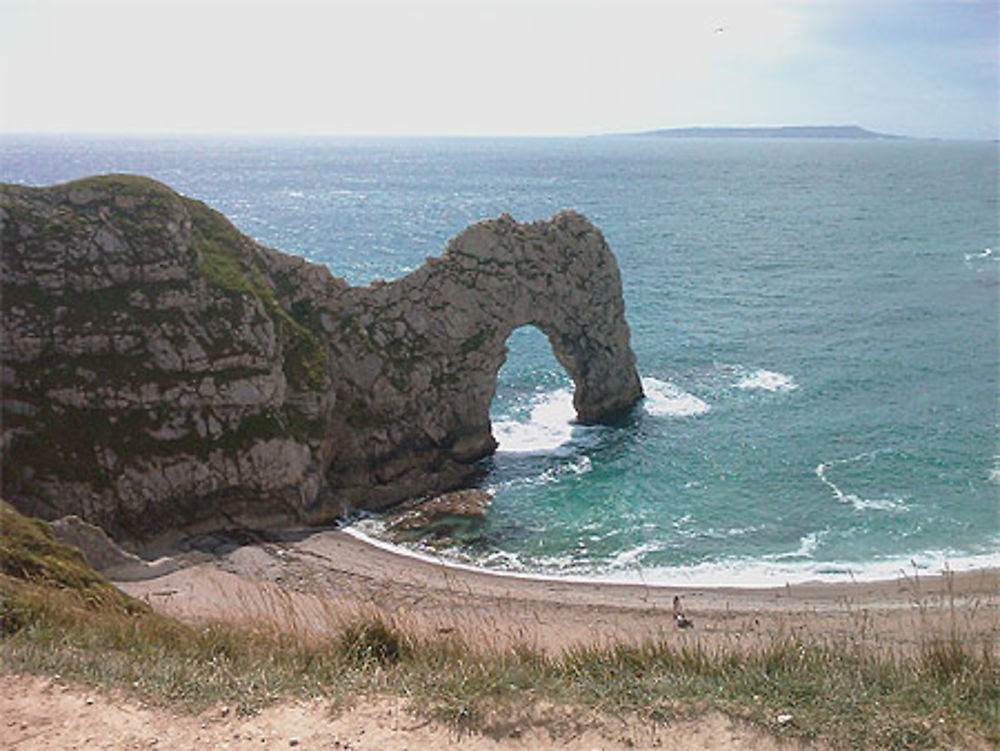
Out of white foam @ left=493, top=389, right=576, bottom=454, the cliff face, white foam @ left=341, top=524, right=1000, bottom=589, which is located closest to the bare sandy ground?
white foam @ left=341, top=524, right=1000, bottom=589

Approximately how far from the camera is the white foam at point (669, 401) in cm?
5144

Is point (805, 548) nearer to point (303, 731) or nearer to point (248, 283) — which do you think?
point (248, 283)

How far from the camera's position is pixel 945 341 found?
2483 inches

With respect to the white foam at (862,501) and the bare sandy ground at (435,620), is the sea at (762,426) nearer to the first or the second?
the white foam at (862,501)

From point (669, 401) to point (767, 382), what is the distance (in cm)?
814

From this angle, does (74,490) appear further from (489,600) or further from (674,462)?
(674,462)

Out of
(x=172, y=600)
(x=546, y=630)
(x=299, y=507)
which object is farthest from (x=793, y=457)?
(x=172, y=600)

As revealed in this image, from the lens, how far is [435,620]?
14.0m

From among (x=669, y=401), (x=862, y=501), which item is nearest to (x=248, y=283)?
(x=669, y=401)

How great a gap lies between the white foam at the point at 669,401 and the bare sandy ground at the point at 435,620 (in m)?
20.4

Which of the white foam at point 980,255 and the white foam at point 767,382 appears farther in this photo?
the white foam at point 980,255

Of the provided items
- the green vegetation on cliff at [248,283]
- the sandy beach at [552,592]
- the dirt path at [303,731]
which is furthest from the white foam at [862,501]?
the dirt path at [303,731]

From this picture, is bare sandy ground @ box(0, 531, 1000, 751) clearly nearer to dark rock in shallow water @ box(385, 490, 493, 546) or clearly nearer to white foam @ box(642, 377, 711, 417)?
dark rock in shallow water @ box(385, 490, 493, 546)

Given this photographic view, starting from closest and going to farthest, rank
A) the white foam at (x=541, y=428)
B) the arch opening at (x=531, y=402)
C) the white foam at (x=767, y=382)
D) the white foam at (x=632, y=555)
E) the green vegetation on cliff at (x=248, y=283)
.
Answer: the white foam at (x=632, y=555) < the green vegetation on cliff at (x=248, y=283) < the white foam at (x=541, y=428) < the arch opening at (x=531, y=402) < the white foam at (x=767, y=382)
